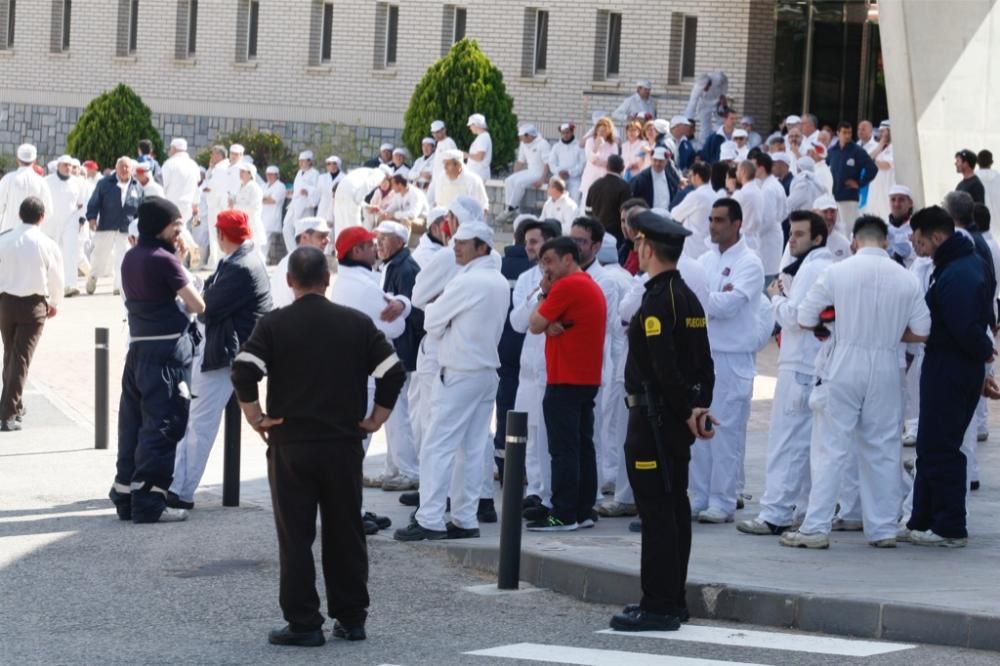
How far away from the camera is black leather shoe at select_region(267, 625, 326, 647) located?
8.62 metres

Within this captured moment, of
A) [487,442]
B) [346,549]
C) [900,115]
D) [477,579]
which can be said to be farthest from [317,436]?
[900,115]

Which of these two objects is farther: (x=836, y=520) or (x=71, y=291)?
(x=71, y=291)

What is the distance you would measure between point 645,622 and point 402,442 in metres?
4.67

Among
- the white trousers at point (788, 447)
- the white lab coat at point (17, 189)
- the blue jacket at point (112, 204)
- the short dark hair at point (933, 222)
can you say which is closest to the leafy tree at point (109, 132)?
the blue jacket at point (112, 204)

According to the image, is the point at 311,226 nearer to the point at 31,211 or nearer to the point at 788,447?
the point at 788,447

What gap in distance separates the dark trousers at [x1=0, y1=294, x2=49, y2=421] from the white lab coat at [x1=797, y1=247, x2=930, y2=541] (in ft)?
24.4

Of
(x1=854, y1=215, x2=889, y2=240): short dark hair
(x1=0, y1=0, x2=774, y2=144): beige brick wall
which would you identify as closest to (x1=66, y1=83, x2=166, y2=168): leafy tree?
(x1=0, y1=0, x2=774, y2=144): beige brick wall

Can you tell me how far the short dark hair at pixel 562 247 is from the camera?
11359 mm

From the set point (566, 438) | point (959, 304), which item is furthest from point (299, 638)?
point (959, 304)

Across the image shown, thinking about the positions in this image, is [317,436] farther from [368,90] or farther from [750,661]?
[368,90]

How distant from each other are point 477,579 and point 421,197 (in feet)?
49.9

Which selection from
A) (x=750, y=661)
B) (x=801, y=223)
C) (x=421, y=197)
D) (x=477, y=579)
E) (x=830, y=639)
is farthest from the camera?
(x=421, y=197)

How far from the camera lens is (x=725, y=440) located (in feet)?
38.5

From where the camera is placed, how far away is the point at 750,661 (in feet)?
27.4
